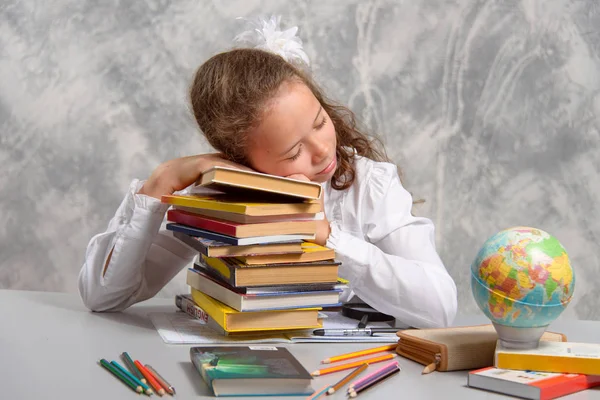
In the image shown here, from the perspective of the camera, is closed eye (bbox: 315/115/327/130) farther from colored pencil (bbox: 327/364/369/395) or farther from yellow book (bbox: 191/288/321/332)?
colored pencil (bbox: 327/364/369/395)

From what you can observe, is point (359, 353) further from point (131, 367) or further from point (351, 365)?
point (131, 367)

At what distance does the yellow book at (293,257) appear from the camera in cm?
139

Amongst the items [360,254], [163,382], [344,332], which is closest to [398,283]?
[360,254]

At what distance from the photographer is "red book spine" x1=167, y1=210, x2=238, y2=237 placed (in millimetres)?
1377

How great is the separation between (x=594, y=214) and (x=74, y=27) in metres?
2.02

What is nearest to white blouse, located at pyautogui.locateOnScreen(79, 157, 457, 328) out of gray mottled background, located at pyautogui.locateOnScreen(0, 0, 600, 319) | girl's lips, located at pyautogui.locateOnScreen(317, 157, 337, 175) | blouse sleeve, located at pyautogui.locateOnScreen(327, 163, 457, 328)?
blouse sleeve, located at pyautogui.locateOnScreen(327, 163, 457, 328)

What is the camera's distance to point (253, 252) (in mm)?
1384

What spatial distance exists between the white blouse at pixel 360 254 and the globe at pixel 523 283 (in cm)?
41

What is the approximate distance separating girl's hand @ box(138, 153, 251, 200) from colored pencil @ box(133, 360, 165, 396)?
640mm

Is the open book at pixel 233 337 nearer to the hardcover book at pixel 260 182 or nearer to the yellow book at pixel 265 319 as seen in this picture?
the yellow book at pixel 265 319

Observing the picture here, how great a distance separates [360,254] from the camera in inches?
64.0

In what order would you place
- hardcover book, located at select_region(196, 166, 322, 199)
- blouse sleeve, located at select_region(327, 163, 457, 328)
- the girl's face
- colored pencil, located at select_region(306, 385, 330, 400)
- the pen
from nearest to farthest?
colored pencil, located at select_region(306, 385, 330, 400) < hardcover book, located at select_region(196, 166, 322, 199) < the pen < blouse sleeve, located at select_region(327, 163, 457, 328) < the girl's face

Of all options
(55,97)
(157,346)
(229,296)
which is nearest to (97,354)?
(157,346)

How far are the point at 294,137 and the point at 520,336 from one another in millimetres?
711
